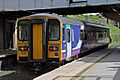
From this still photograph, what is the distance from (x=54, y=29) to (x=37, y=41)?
3.32ft

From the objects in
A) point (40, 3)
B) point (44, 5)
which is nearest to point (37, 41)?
point (44, 5)

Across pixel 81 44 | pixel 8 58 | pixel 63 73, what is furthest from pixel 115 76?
pixel 8 58

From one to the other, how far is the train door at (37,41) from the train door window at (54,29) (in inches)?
17.8

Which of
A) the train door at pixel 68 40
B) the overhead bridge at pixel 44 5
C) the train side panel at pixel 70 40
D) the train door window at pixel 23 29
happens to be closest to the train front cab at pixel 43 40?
the train door window at pixel 23 29

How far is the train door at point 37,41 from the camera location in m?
16.6

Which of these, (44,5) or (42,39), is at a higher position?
(44,5)

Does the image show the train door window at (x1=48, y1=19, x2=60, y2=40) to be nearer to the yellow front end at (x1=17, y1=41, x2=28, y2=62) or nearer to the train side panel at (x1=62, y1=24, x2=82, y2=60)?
the train side panel at (x1=62, y1=24, x2=82, y2=60)

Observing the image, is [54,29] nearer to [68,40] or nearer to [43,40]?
[43,40]

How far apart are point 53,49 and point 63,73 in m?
2.65

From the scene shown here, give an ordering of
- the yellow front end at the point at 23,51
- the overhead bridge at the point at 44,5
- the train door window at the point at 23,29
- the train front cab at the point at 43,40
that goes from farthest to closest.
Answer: the overhead bridge at the point at 44,5
the train door window at the point at 23,29
the yellow front end at the point at 23,51
the train front cab at the point at 43,40

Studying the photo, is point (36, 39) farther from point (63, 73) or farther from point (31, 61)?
point (63, 73)

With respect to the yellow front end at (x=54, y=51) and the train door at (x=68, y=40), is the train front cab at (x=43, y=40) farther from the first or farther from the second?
the train door at (x=68, y=40)

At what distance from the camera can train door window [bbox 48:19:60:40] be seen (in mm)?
16688

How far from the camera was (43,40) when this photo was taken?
16.5m
